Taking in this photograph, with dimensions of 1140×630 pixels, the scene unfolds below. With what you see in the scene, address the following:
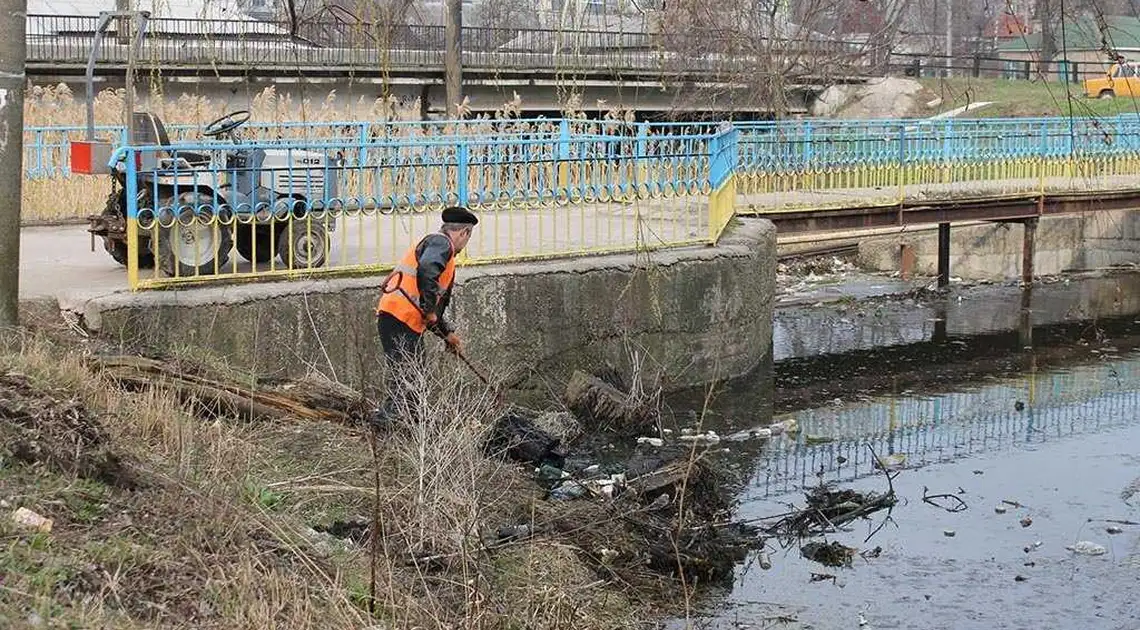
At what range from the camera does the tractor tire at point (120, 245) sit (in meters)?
9.83

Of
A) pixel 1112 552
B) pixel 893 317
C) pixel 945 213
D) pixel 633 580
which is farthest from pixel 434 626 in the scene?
pixel 945 213

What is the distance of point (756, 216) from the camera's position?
15.9 meters

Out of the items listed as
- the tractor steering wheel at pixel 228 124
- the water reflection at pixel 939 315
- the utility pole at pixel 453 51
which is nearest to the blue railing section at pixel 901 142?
the water reflection at pixel 939 315

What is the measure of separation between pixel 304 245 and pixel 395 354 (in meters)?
2.03

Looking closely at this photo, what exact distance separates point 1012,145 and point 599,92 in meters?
14.1

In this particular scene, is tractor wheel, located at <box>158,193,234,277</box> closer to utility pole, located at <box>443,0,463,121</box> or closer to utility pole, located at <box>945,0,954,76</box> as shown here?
utility pole, located at <box>945,0,954,76</box>

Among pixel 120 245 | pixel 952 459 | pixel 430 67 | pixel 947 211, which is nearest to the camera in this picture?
pixel 120 245

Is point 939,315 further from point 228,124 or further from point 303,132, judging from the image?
point 228,124

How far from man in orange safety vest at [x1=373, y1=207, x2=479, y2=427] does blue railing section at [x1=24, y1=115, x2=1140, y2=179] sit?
5.25 metres

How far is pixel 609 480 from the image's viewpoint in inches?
347

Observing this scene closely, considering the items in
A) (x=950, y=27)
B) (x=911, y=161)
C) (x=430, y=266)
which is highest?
(x=950, y=27)

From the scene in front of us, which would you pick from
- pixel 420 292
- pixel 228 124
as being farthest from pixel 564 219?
pixel 420 292

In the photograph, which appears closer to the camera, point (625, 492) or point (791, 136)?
point (625, 492)

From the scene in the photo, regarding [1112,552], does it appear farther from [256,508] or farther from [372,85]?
[372,85]
